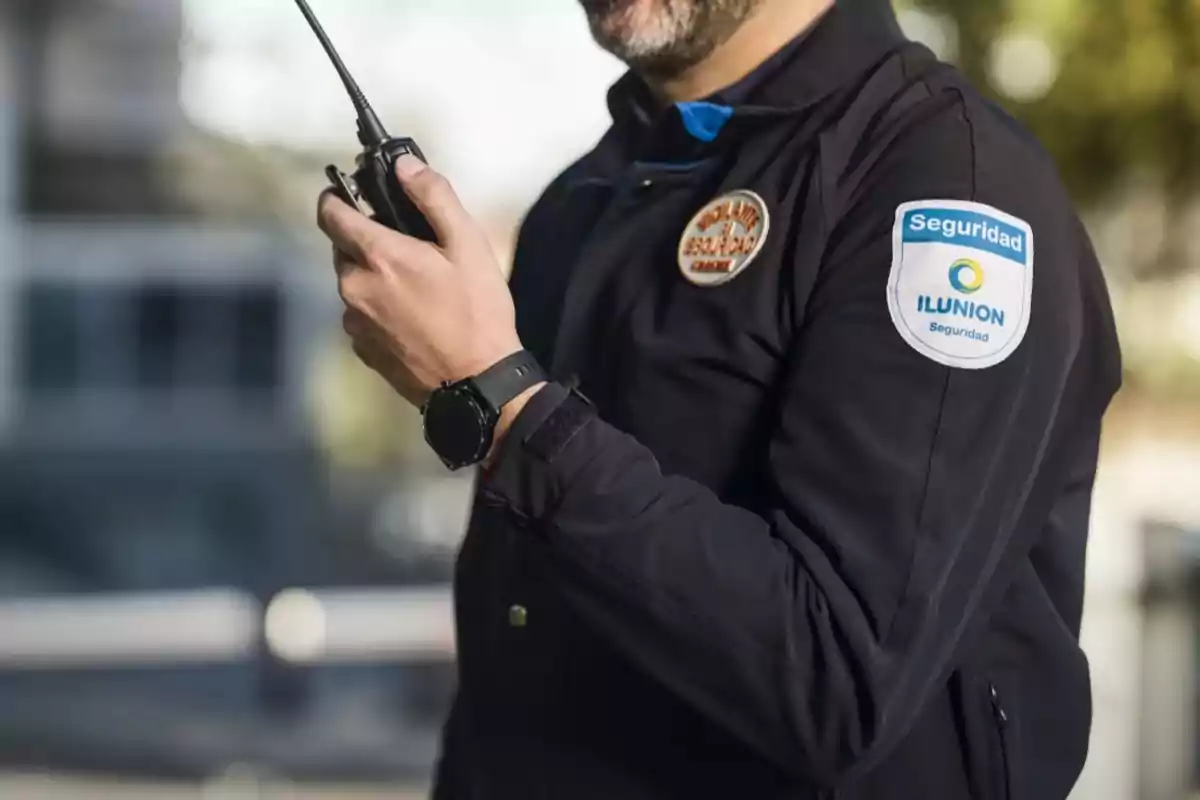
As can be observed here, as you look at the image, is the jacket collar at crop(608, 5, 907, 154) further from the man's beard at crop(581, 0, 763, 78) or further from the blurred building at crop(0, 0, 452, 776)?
the blurred building at crop(0, 0, 452, 776)

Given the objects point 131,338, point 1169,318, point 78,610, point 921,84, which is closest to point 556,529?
point 921,84

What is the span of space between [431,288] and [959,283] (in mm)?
343

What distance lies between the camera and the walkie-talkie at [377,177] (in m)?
1.04

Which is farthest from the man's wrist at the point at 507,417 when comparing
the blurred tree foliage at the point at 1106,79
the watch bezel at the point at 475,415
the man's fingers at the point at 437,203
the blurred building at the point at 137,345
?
the blurred building at the point at 137,345

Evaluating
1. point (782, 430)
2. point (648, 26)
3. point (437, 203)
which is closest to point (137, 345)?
point (648, 26)

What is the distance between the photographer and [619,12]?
118cm

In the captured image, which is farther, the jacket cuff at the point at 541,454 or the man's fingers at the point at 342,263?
the man's fingers at the point at 342,263

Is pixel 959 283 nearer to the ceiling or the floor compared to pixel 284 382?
nearer to the ceiling

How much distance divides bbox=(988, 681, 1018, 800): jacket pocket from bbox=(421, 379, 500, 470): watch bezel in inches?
14.9

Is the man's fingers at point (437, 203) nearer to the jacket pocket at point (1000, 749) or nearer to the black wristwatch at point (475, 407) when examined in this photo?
the black wristwatch at point (475, 407)

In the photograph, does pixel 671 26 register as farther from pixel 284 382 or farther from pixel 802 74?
pixel 284 382

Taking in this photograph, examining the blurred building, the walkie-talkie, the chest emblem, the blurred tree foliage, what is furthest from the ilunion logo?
the blurred building

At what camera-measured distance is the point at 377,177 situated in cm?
105

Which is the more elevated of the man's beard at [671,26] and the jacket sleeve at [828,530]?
the man's beard at [671,26]
